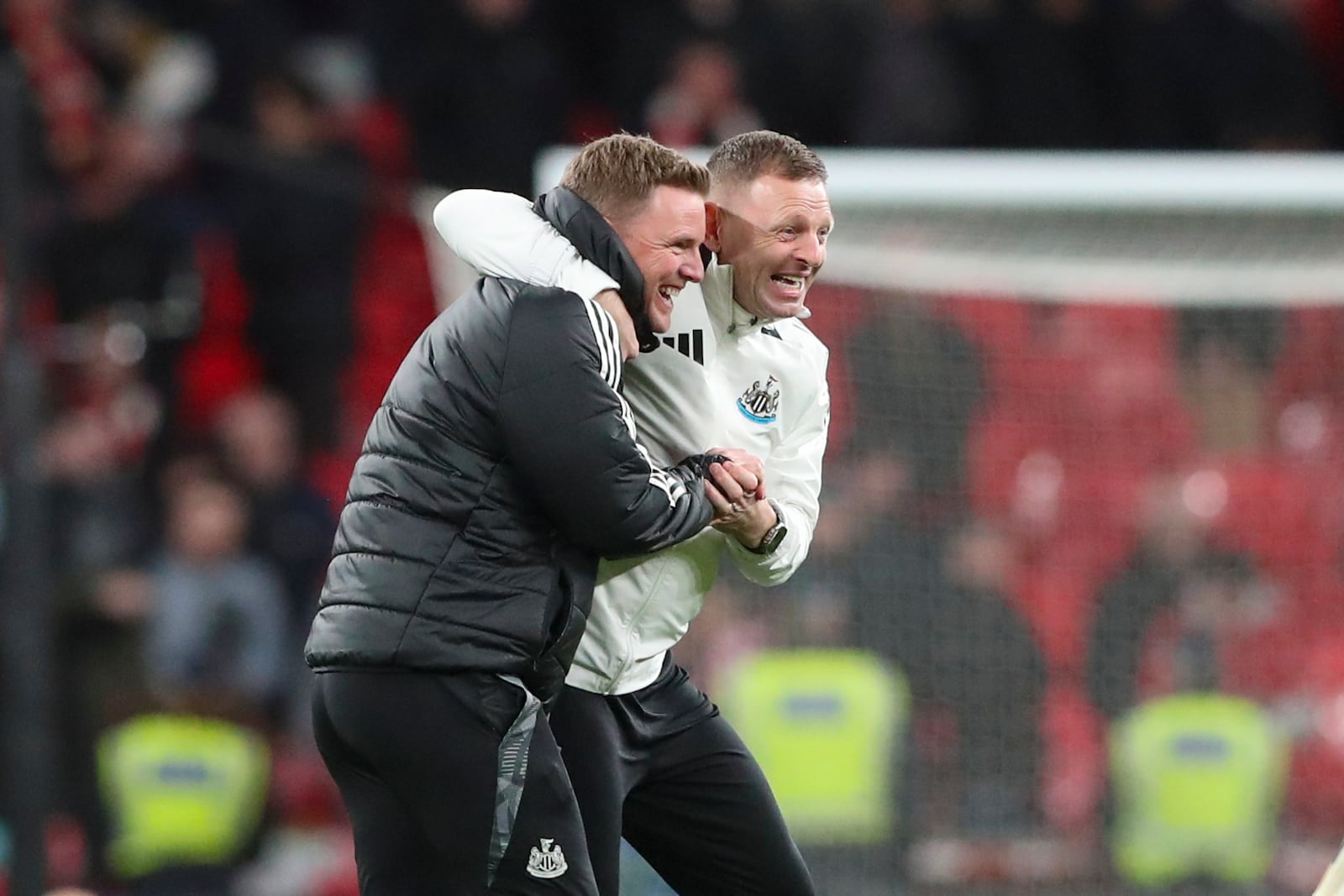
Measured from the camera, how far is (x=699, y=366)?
3836 mm

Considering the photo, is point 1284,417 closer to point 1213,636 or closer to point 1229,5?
point 1213,636

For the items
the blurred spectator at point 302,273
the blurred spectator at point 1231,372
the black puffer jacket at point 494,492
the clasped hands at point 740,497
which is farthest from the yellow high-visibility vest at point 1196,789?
the black puffer jacket at point 494,492

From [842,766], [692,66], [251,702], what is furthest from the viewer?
[692,66]

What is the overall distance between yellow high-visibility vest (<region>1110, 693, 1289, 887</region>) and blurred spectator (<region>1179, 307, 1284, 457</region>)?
3.06ft

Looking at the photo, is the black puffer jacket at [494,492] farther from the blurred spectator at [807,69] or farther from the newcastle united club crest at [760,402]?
the blurred spectator at [807,69]

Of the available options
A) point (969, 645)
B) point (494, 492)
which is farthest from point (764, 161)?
point (969, 645)

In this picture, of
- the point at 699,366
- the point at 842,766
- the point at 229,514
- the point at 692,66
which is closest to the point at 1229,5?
the point at 692,66

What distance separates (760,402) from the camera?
394 cm

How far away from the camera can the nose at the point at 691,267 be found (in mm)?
3520

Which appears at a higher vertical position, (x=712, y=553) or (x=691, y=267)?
(x=691, y=267)

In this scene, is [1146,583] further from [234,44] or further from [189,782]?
[234,44]

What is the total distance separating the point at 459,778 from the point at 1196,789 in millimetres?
4696

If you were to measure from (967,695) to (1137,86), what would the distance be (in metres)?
3.47

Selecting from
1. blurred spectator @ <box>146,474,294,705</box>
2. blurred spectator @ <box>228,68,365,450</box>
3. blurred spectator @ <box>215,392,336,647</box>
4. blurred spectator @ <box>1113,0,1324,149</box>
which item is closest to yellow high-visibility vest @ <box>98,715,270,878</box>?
blurred spectator @ <box>146,474,294,705</box>
